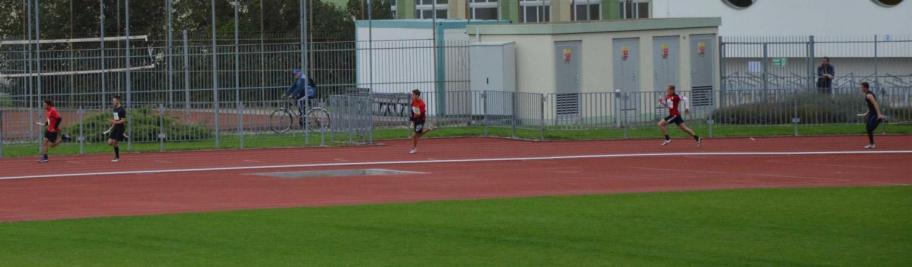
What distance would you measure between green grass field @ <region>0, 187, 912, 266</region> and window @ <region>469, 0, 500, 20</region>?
32.4 m

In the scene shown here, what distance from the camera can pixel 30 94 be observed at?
119 feet

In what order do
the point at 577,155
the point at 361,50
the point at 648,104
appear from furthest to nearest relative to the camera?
the point at 361,50 < the point at 648,104 < the point at 577,155

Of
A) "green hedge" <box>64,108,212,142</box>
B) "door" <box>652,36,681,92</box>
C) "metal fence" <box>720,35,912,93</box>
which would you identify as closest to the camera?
"green hedge" <box>64,108,212,142</box>

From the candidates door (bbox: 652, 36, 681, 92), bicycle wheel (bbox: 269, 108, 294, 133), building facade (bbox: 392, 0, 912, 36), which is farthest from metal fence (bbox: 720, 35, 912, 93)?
bicycle wheel (bbox: 269, 108, 294, 133)

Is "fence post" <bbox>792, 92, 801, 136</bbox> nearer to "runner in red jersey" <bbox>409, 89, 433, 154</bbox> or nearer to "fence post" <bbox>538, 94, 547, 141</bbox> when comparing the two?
"fence post" <bbox>538, 94, 547, 141</bbox>

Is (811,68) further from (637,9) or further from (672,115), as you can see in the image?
(637,9)

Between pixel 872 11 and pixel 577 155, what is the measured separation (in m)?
22.7

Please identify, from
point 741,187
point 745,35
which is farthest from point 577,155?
point 745,35

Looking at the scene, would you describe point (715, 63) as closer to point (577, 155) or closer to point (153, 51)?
point (577, 155)

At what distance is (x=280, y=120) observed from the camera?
37.6 meters

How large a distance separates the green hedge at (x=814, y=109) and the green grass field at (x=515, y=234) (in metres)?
15.2

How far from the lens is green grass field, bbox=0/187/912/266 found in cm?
1611

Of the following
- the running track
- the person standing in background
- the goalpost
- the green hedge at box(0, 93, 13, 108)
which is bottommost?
the running track

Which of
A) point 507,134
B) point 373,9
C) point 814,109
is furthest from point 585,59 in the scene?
point 373,9
